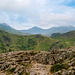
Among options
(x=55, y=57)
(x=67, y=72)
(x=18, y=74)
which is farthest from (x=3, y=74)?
(x=67, y=72)

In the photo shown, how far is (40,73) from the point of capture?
175ft

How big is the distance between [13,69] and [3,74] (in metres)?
7.29

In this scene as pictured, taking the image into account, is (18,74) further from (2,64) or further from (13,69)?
(2,64)

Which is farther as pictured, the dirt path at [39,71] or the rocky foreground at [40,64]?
the rocky foreground at [40,64]

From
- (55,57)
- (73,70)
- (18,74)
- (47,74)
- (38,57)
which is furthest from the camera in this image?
(38,57)

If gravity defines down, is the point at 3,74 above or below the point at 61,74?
below

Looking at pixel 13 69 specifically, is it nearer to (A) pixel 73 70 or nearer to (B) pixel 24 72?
(B) pixel 24 72

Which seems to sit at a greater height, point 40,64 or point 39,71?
point 40,64

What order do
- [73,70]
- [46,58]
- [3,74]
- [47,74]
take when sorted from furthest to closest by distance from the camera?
[46,58]
[3,74]
[47,74]
[73,70]

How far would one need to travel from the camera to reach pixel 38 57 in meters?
79.8

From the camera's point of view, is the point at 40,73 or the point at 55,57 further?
the point at 55,57

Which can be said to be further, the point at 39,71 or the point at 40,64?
the point at 40,64

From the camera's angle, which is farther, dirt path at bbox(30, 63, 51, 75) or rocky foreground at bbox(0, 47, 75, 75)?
rocky foreground at bbox(0, 47, 75, 75)

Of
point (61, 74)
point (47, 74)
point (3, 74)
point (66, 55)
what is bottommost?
point (3, 74)
